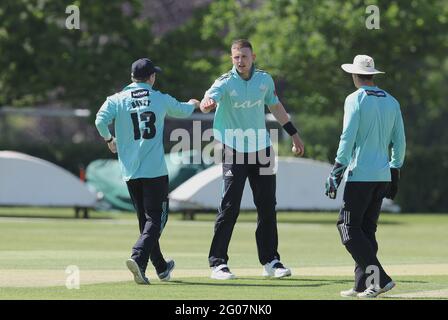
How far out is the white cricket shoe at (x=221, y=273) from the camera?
42.4ft

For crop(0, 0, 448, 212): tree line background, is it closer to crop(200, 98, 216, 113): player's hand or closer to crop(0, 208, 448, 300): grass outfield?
crop(0, 208, 448, 300): grass outfield

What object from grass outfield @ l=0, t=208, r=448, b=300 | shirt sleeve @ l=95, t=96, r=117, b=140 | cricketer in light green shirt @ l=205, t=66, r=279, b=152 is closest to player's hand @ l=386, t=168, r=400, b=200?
grass outfield @ l=0, t=208, r=448, b=300

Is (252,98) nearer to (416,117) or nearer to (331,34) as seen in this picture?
(331,34)

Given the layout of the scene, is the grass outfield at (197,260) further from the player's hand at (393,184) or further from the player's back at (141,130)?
the player's back at (141,130)

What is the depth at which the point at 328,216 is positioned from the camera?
34281 mm

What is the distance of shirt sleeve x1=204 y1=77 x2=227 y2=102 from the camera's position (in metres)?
12.9

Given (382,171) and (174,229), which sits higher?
(382,171)

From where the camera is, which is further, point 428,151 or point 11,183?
point 428,151

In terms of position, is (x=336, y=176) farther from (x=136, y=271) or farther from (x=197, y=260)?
(x=197, y=260)

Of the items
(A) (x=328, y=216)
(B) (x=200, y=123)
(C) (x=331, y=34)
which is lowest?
(A) (x=328, y=216)

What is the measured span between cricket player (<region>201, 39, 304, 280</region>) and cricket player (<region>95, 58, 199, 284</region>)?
21.9 inches

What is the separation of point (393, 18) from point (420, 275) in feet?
72.4

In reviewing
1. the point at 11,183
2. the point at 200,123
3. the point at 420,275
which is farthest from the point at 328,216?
the point at 420,275
